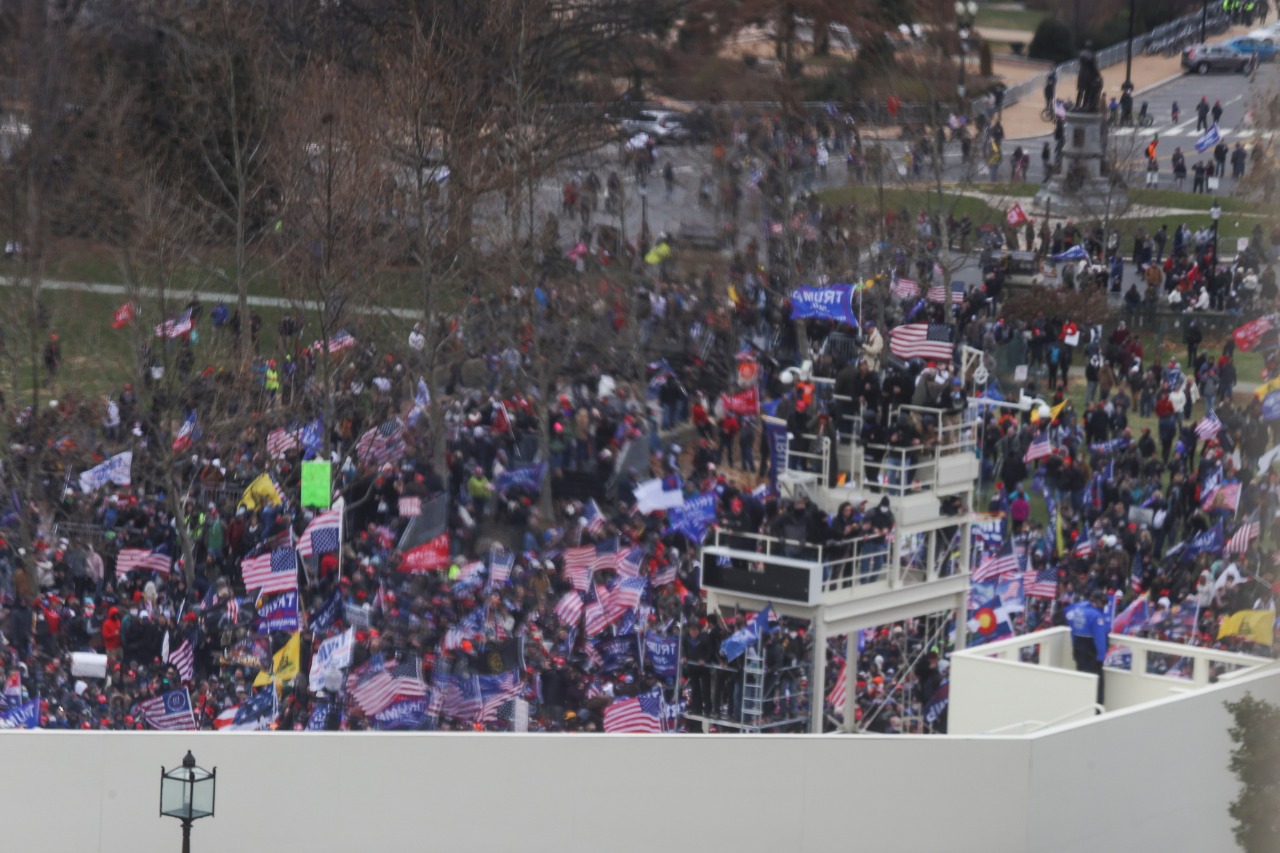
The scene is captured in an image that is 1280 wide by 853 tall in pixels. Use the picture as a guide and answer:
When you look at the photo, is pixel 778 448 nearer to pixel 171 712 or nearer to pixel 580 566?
pixel 580 566

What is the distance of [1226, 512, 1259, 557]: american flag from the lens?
3067cm

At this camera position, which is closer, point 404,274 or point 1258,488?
point 1258,488

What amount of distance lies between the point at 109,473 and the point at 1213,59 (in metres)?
33.0

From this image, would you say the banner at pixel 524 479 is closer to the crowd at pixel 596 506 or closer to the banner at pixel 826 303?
the crowd at pixel 596 506

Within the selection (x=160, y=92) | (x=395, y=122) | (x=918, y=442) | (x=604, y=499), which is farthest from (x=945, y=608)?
(x=160, y=92)

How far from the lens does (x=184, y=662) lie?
1059 inches

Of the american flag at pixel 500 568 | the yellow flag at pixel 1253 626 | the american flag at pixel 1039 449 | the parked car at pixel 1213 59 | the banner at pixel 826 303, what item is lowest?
the american flag at pixel 500 568

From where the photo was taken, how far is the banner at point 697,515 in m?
30.4

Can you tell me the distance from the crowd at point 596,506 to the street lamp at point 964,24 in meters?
6.86

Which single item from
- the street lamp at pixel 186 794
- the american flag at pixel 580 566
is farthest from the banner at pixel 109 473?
the street lamp at pixel 186 794

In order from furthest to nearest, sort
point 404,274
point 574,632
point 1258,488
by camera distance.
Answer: point 404,274 → point 1258,488 → point 574,632

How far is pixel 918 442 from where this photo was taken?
30.4 m

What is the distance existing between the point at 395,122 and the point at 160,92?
16.4 metres

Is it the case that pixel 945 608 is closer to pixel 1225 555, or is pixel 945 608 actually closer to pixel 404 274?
pixel 1225 555
